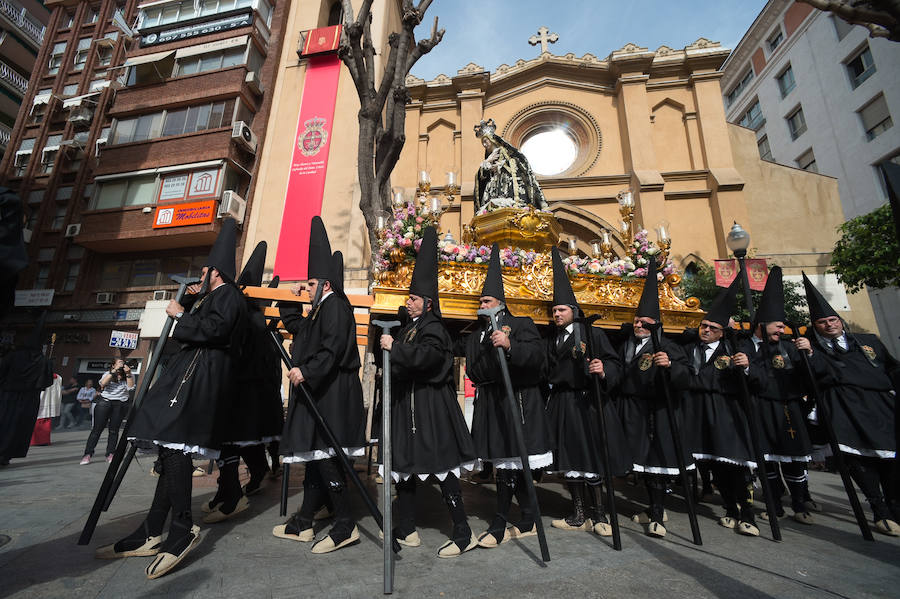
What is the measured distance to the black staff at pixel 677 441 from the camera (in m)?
3.55

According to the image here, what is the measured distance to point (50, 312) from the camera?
18641mm

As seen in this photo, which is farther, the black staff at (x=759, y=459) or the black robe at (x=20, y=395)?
the black robe at (x=20, y=395)

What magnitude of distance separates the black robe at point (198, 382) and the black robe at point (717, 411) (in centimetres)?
468

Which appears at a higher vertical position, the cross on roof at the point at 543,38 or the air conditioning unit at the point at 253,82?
the cross on roof at the point at 543,38

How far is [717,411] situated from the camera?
4.56 meters

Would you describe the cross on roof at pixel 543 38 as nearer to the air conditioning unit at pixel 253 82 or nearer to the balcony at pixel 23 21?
the air conditioning unit at pixel 253 82

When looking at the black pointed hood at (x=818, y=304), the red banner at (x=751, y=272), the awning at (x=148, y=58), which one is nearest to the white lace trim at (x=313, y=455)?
the black pointed hood at (x=818, y=304)

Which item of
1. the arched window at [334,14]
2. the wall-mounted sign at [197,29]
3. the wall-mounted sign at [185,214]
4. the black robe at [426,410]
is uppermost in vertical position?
the arched window at [334,14]

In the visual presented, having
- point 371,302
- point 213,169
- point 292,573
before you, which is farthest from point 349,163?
point 292,573

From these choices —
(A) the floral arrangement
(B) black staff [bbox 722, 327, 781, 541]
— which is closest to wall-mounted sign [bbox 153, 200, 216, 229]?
(A) the floral arrangement

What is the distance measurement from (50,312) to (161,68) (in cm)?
1290

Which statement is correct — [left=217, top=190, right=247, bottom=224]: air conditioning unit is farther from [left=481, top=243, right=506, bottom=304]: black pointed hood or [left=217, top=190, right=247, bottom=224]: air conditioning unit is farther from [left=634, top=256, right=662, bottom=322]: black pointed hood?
[left=634, top=256, right=662, bottom=322]: black pointed hood

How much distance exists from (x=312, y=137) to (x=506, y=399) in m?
16.4

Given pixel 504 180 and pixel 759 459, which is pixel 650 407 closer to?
pixel 759 459
